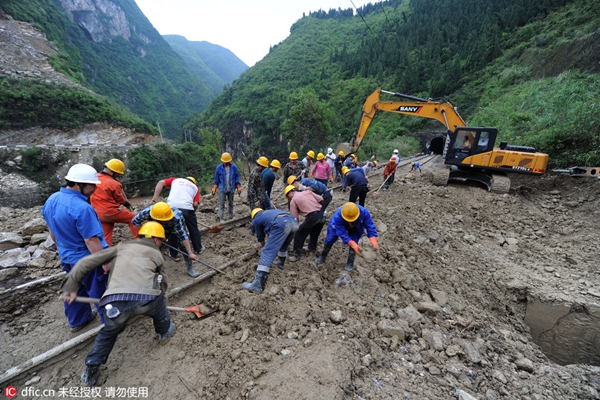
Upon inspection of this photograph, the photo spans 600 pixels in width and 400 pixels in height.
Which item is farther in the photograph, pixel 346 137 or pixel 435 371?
pixel 346 137

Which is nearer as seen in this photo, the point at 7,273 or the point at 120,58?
the point at 7,273

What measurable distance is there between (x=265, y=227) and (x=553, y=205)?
843 centimetres

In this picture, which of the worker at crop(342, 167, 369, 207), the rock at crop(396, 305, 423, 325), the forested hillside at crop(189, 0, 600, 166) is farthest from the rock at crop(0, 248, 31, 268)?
the forested hillside at crop(189, 0, 600, 166)

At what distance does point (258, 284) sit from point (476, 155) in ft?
26.4

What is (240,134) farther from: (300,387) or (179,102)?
(300,387)

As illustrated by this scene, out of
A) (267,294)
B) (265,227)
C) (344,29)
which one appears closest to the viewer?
(267,294)

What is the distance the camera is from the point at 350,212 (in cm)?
373

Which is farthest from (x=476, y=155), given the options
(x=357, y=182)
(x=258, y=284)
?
(x=258, y=284)

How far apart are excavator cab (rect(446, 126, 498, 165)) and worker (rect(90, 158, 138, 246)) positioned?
29.6 ft

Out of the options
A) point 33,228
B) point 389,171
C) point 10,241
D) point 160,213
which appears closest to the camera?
point 160,213

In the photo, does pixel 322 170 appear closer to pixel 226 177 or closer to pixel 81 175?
pixel 226 177

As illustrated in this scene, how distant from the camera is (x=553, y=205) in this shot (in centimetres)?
730

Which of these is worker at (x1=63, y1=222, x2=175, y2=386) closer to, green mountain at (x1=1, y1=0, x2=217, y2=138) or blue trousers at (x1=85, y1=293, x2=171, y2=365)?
blue trousers at (x1=85, y1=293, x2=171, y2=365)

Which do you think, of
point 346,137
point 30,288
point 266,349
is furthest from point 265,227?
point 346,137
